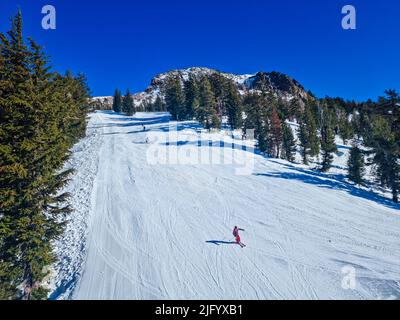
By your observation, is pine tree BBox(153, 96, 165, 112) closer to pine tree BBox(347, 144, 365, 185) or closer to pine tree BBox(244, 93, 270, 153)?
pine tree BBox(244, 93, 270, 153)

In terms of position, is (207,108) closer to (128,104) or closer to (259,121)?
(259,121)

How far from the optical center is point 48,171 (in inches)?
503

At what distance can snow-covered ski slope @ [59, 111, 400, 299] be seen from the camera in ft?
38.7

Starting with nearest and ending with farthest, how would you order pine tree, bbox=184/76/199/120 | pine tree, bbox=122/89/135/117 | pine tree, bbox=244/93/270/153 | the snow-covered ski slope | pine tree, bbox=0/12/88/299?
pine tree, bbox=0/12/88/299 → the snow-covered ski slope → pine tree, bbox=244/93/270/153 → pine tree, bbox=184/76/199/120 → pine tree, bbox=122/89/135/117

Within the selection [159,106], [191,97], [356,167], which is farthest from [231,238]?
[159,106]

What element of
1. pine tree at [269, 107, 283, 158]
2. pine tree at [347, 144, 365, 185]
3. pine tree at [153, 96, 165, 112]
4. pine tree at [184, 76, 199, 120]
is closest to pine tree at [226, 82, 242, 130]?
pine tree at [184, 76, 199, 120]

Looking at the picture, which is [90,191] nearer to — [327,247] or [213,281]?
[213,281]

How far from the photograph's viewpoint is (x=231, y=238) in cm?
1614

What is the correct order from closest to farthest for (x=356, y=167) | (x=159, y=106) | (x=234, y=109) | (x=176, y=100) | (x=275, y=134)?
(x=356, y=167), (x=275, y=134), (x=234, y=109), (x=176, y=100), (x=159, y=106)
